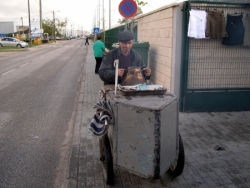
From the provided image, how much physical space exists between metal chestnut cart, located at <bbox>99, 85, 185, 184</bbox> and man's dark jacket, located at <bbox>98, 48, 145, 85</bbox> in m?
0.76

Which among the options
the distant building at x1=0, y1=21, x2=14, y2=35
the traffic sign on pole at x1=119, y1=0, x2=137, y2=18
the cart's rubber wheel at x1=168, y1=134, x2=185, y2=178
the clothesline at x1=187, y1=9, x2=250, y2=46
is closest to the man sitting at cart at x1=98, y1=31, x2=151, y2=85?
the cart's rubber wheel at x1=168, y1=134, x2=185, y2=178

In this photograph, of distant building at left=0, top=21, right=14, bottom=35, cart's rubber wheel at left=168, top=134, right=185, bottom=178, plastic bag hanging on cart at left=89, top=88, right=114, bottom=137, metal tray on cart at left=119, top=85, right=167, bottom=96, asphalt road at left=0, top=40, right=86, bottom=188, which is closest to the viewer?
plastic bag hanging on cart at left=89, top=88, right=114, bottom=137

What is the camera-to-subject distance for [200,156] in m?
5.00

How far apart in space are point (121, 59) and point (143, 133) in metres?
1.58

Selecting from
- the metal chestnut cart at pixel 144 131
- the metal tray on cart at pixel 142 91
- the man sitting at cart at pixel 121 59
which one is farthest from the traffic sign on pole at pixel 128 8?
the metal chestnut cart at pixel 144 131

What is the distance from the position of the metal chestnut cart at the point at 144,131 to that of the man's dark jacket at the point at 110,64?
762 mm

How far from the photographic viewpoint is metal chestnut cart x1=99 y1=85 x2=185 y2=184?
3496mm

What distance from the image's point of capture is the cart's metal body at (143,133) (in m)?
3.49

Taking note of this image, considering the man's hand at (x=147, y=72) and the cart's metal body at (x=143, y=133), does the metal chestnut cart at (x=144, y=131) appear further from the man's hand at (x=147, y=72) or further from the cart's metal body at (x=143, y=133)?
the man's hand at (x=147, y=72)

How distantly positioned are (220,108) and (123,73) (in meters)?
4.03

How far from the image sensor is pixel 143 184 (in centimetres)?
413

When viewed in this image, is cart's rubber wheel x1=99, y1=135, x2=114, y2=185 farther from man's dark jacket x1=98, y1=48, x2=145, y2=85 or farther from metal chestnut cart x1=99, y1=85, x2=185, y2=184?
man's dark jacket x1=98, y1=48, x2=145, y2=85

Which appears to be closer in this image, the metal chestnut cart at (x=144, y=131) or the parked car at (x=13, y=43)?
the metal chestnut cart at (x=144, y=131)

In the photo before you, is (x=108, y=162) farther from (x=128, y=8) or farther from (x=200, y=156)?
(x=128, y=8)
